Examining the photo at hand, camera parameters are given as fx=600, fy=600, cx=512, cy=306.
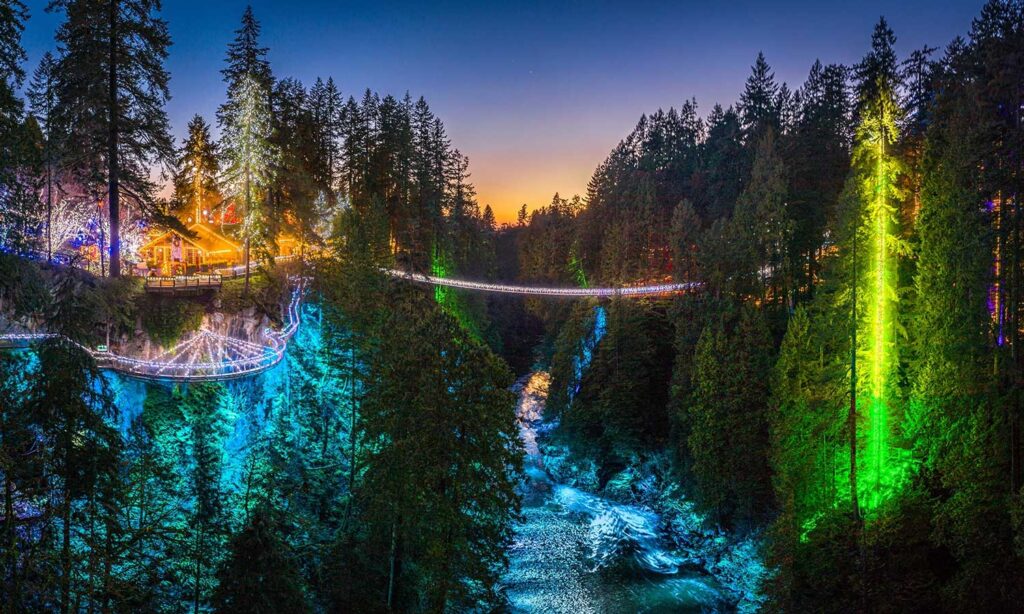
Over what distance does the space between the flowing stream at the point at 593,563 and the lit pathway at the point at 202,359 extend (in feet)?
45.9

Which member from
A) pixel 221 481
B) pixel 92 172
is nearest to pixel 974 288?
pixel 221 481

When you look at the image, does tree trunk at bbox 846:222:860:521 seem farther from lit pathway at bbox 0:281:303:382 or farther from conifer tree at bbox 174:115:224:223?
conifer tree at bbox 174:115:224:223

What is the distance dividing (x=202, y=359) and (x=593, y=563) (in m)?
21.4

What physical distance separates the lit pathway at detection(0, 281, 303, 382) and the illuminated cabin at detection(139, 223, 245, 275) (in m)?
11.4

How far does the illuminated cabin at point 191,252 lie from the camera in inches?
1563

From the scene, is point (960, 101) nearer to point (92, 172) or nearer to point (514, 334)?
point (92, 172)

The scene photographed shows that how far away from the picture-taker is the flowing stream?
2705cm

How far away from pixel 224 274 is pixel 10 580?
31.3m

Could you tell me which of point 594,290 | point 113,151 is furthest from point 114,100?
point 594,290

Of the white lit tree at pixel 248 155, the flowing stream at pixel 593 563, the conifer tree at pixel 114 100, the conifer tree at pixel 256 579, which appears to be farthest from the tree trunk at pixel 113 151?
the flowing stream at pixel 593 563

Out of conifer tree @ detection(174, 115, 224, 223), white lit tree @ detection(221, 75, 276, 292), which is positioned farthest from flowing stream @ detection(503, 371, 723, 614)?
conifer tree @ detection(174, 115, 224, 223)

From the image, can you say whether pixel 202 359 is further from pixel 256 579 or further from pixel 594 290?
pixel 594 290

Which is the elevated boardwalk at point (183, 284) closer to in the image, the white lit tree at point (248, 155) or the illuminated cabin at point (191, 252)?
the white lit tree at point (248, 155)

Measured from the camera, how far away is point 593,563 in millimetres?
30375
